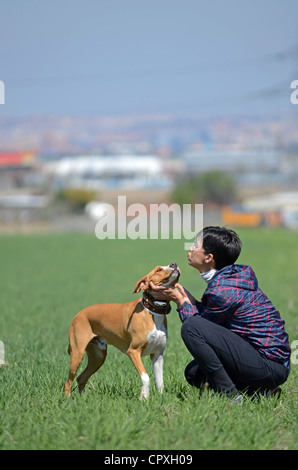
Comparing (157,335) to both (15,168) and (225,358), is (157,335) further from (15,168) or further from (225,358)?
(15,168)

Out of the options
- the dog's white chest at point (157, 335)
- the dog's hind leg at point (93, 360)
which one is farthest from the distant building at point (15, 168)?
the dog's white chest at point (157, 335)

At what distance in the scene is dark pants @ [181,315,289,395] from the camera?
5.00m

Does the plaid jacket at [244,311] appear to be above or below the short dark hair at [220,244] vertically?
below

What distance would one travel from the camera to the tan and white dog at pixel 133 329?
Answer: 5.07 meters

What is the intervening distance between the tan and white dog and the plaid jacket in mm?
262

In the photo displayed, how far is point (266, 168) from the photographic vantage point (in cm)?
12094

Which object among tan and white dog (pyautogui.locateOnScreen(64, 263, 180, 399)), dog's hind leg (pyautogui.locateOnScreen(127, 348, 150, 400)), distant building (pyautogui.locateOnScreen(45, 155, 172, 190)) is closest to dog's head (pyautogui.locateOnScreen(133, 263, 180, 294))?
tan and white dog (pyautogui.locateOnScreen(64, 263, 180, 399))

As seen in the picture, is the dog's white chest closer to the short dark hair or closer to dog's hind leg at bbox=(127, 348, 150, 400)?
→ dog's hind leg at bbox=(127, 348, 150, 400)

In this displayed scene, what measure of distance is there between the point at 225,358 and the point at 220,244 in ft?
2.87

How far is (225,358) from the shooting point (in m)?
5.04

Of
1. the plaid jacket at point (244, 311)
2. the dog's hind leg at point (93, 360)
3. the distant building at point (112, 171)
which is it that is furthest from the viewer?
the distant building at point (112, 171)

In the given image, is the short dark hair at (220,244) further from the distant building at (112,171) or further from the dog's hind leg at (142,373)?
the distant building at (112,171)

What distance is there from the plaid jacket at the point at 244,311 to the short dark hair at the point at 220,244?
0.10 meters
